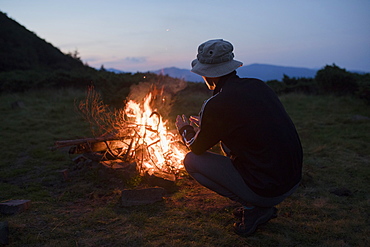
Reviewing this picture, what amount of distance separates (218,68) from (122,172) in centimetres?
233

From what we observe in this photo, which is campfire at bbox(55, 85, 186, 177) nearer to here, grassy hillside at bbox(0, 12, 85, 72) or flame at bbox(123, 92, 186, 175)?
flame at bbox(123, 92, 186, 175)

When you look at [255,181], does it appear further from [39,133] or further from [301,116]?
[301,116]

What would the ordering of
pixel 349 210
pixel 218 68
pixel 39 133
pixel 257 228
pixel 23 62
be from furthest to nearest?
pixel 23 62 < pixel 39 133 < pixel 349 210 < pixel 257 228 < pixel 218 68

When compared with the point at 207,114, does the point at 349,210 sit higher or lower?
lower

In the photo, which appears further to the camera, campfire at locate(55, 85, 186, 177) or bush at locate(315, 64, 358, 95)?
bush at locate(315, 64, 358, 95)

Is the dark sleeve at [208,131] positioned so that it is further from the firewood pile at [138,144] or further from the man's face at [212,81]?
the firewood pile at [138,144]

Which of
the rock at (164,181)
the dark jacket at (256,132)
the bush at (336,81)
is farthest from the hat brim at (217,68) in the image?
the bush at (336,81)

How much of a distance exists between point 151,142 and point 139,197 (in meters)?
1.20

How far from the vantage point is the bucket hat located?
281cm

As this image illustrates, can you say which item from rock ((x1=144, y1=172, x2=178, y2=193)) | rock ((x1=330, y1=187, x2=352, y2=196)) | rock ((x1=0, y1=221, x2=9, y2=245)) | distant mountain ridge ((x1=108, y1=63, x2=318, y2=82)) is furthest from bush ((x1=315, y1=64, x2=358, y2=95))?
rock ((x1=0, y1=221, x2=9, y2=245))

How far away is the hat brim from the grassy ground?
154 cm

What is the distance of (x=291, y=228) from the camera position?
3074mm

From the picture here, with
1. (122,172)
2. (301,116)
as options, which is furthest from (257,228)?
(301,116)

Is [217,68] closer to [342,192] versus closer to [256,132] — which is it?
[256,132]
